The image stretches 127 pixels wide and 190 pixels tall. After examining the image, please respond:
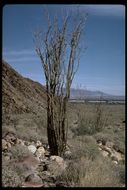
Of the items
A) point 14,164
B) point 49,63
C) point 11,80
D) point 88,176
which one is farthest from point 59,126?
point 11,80

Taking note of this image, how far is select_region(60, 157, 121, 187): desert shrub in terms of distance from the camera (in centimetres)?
545

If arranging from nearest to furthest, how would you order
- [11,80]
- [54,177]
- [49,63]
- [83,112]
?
1. [54,177]
2. [49,63]
3. [83,112]
4. [11,80]

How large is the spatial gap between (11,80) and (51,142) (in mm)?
17718

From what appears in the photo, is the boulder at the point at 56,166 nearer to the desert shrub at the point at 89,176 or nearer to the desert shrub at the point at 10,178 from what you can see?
the desert shrub at the point at 89,176

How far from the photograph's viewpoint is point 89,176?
5.58 m

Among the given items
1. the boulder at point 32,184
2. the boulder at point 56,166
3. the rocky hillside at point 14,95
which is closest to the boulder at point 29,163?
the boulder at point 56,166

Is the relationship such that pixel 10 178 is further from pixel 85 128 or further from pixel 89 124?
pixel 89 124

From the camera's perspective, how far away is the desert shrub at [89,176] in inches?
214

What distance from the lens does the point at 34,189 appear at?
16.7 ft

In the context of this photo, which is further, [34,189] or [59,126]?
[59,126]

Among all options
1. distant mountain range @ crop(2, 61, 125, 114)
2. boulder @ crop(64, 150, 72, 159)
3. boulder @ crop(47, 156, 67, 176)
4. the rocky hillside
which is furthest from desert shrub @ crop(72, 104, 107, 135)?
boulder @ crop(47, 156, 67, 176)

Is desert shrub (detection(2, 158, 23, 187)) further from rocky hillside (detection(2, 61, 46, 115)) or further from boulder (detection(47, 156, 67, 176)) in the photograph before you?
rocky hillside (detection(2, 61, 46, 115))

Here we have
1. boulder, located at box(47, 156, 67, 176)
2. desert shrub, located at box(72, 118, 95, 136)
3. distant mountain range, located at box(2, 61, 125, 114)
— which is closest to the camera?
boulder, located at box(47, 156, 67, 176)
